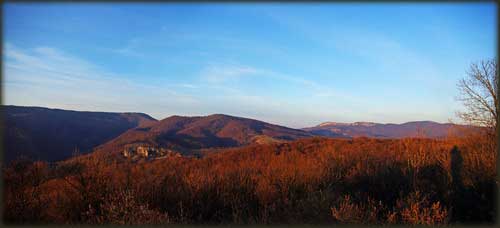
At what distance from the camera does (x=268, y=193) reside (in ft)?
25.4

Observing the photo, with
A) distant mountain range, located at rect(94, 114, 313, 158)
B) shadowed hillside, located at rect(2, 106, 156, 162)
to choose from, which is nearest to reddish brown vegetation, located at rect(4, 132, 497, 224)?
shadowed hillside, located at rect(2, 106, 156, 162)

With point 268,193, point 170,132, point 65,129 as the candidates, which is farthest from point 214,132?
point 268,193

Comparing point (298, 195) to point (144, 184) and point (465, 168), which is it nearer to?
point (144, 184)

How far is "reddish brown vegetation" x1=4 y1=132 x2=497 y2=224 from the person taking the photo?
216 inches

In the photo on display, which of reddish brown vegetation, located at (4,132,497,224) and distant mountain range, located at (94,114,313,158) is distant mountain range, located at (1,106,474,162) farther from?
reddish brown vegetation, located at (4,132,497,224)

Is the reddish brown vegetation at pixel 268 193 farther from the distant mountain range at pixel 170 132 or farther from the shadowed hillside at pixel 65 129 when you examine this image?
the shadowed hillside at pixel 65 129

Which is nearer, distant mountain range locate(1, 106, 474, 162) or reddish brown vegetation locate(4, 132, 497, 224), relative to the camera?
reddish brown vegetation locate(4, 132, 497, 224)

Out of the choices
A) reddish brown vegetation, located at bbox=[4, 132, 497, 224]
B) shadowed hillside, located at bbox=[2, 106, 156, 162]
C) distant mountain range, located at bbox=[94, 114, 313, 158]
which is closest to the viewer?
reddish brown vegetation, located at bbox=[4, 132, 497, 224]

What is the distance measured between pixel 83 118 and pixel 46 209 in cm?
6142

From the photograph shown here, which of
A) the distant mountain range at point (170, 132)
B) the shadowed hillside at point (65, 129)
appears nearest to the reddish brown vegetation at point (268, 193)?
the distant mountain range at point (170, 132)

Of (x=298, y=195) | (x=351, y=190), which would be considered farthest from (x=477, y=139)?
(x=298, y=195)

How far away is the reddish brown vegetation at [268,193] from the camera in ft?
18.0

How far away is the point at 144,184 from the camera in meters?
7.17

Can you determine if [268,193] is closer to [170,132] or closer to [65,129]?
→ [170,132]
